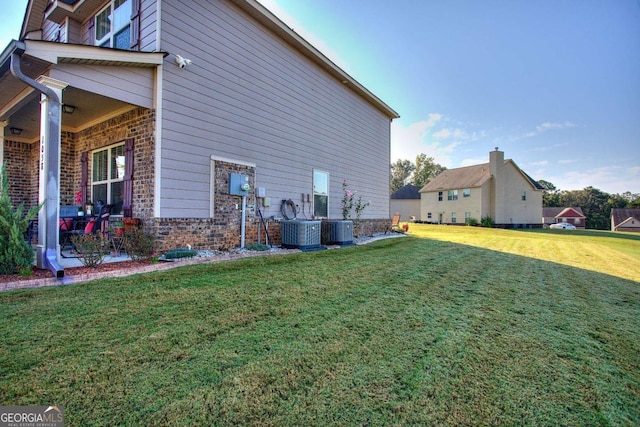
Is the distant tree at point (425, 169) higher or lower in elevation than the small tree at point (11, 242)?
higher

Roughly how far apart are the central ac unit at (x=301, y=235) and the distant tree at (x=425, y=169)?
42196 mm

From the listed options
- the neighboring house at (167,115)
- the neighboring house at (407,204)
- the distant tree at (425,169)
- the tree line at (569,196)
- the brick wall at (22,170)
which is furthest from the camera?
the tree line at (569,196)

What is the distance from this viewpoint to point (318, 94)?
9656mm

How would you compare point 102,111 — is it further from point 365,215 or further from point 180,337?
point 365,215

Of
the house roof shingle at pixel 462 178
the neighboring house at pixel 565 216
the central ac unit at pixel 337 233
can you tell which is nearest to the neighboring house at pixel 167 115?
the central ac unit at pixel 337 233

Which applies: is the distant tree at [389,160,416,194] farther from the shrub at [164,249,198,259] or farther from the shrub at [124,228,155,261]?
the shrub at [124,228,155,261]

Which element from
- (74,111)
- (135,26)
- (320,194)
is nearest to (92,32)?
(135,26)

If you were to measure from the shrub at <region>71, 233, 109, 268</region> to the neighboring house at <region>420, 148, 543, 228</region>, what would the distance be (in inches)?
1111

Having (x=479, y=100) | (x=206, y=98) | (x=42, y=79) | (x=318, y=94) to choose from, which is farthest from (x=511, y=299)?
(x=479, y=100)

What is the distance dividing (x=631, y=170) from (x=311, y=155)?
112 ft

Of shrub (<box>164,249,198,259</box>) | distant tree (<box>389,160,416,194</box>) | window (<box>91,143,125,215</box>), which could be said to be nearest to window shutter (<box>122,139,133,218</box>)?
window (<box>91,143,125,215</box>)

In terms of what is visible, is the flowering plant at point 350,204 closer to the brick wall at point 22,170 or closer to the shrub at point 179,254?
the shrub at point 179,254

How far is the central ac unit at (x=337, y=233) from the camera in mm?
8414

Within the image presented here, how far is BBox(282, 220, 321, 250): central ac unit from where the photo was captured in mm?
7180
